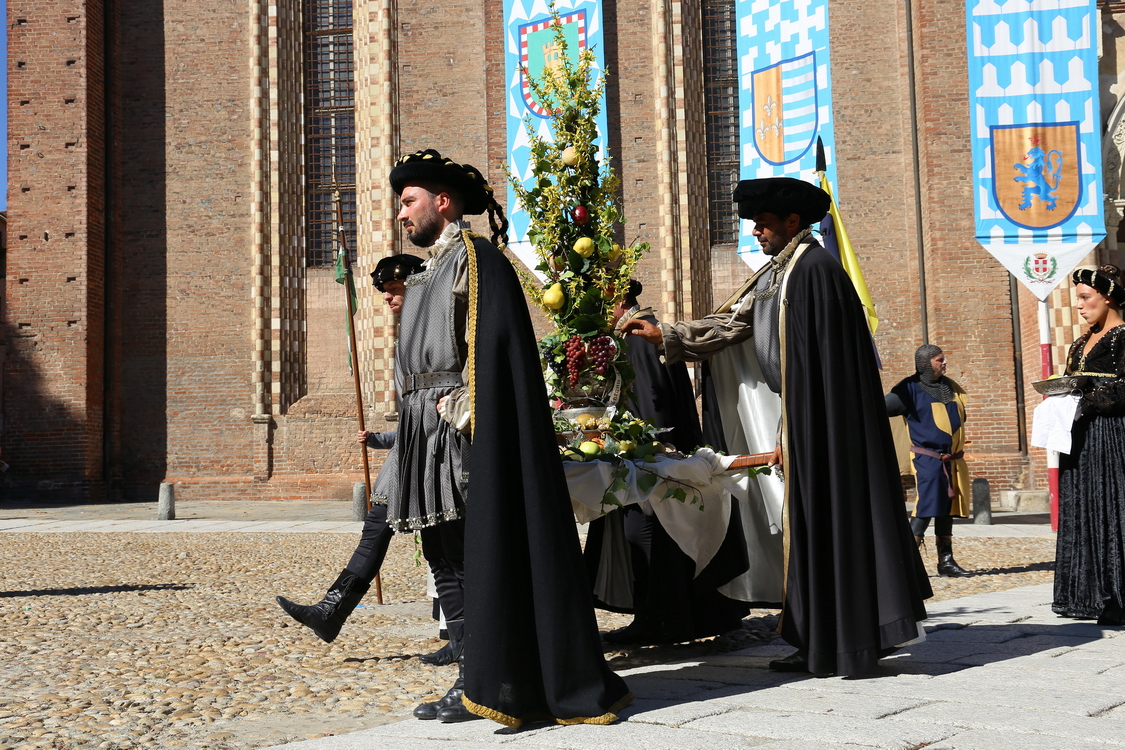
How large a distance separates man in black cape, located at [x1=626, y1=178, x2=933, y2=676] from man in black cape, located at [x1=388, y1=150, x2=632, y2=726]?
1081mm

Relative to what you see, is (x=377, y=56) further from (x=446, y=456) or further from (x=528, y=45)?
(x=446, y=456)

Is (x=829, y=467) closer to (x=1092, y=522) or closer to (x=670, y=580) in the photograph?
(x=670, y=580)

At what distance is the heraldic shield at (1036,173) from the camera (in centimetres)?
1434

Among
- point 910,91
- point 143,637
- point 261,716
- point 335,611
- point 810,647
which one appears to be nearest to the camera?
point 261,716

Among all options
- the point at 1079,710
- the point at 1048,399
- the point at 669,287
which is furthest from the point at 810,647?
the point at 669,287

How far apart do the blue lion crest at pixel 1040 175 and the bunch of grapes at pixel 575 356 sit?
11.5 m

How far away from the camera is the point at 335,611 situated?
4695 millimetres

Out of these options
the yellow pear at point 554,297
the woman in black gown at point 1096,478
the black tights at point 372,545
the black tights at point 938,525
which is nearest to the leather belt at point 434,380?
the black tights at point 372,545

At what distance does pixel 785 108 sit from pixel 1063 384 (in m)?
12.4

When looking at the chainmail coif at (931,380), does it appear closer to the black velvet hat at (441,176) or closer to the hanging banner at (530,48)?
the black velvet hat at (441,176)

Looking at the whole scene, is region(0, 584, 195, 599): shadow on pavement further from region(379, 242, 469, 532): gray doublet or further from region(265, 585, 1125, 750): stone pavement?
region(265, 585, 1125, 750): stone pavement

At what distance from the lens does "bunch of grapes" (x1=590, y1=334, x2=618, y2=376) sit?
4.91m

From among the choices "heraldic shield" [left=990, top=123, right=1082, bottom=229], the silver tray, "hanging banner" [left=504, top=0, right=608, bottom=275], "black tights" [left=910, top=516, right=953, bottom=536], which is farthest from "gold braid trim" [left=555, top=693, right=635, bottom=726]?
"hanging banner" [left=504, top=0, right=608, bottom=275]

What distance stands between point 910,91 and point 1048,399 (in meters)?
13.4
